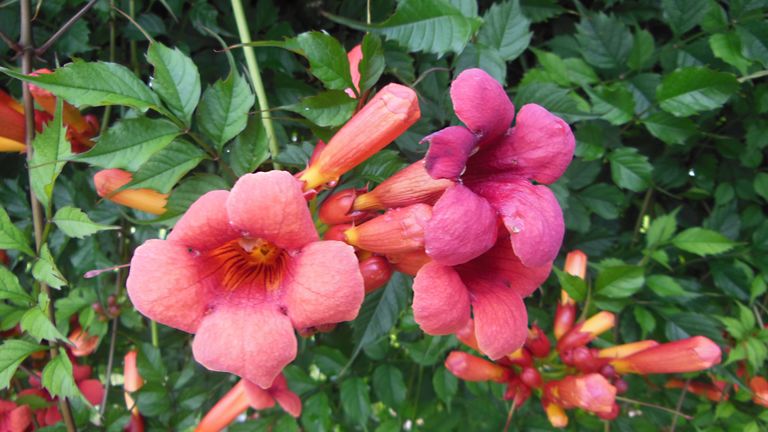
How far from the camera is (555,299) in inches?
93.0

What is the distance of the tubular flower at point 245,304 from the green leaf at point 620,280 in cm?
119

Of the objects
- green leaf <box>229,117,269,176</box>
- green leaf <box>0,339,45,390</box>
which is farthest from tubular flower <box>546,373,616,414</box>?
green leaf <box>0,339,45,390</box>

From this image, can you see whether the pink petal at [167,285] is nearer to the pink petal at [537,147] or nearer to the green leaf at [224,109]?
the green leaf at [224,109]

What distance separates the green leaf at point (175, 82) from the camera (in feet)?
3.55

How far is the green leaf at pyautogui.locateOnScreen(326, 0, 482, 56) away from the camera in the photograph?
3.83 feet

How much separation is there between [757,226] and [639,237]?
0.47m

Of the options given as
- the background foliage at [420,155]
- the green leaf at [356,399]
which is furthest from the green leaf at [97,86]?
the green leaf at [356,399]

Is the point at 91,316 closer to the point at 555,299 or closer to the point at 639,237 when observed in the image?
the point at 555,299

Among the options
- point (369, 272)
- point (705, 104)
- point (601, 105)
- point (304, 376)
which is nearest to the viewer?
point (369, 272)

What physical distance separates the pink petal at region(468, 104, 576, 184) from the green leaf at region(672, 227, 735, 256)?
1.33 meters

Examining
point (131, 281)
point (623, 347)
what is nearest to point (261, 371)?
point (131, 281)

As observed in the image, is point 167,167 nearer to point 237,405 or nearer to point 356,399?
point 237,405

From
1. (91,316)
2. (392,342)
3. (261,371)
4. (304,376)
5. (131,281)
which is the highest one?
(131,281)

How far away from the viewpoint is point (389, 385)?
82.1 inches
